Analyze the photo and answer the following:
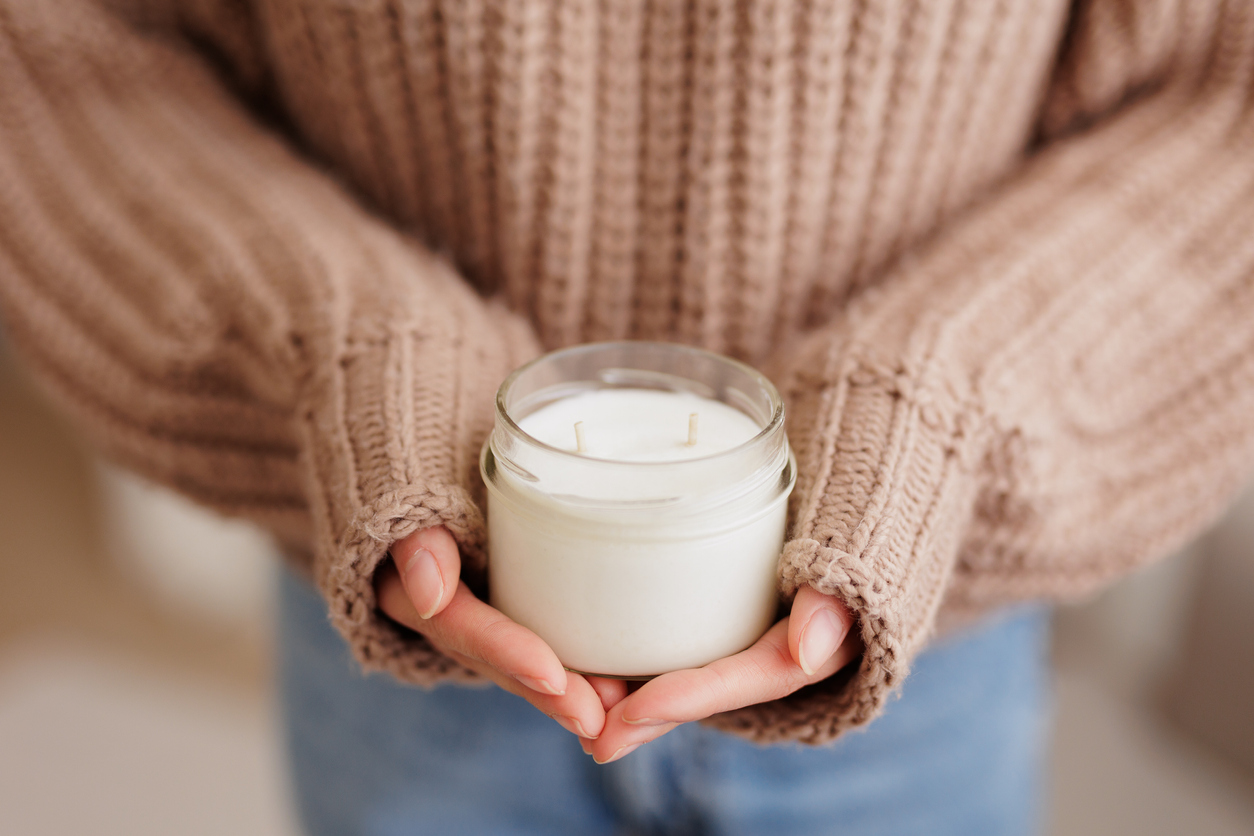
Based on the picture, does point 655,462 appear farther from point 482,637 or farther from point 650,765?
point 650,765

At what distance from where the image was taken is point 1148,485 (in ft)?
2.02

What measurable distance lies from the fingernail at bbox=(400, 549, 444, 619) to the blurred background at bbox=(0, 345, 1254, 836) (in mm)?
915

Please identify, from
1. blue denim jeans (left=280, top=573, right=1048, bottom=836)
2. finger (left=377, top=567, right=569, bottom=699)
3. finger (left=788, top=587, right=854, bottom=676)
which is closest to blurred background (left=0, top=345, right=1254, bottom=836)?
blue denim jeans (left=280, top=573, right=1048, bottom=836)

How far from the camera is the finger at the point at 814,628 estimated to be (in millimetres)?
385

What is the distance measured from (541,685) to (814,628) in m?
0.11

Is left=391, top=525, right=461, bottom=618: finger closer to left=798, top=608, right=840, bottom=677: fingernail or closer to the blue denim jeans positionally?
left=798, top=608, right=840, bottom=677: fingernail

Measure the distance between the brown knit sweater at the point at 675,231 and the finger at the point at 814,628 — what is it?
95 mm

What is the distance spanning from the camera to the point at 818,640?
1.28ft

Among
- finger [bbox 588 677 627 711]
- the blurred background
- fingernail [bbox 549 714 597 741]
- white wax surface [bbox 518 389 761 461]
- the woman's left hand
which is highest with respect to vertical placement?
white wax surface [bbox 518 389 761 461]

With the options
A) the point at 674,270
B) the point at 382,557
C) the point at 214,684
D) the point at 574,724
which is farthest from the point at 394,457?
the point at 214,684

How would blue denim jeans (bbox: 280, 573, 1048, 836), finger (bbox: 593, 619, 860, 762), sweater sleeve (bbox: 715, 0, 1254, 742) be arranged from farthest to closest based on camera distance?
blue denim jeans (bbox: 280, 573, 1048, 836)
sweater sleeve (bbox: 715, 0, 1254, 742)
finger (bbox: 593, 619, 860, 762)

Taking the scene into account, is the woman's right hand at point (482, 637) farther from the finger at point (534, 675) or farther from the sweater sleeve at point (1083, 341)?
the sweater sleeve at point (1083, 341)

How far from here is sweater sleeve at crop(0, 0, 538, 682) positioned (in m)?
0.49


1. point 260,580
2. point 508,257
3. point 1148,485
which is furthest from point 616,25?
point 260,580
